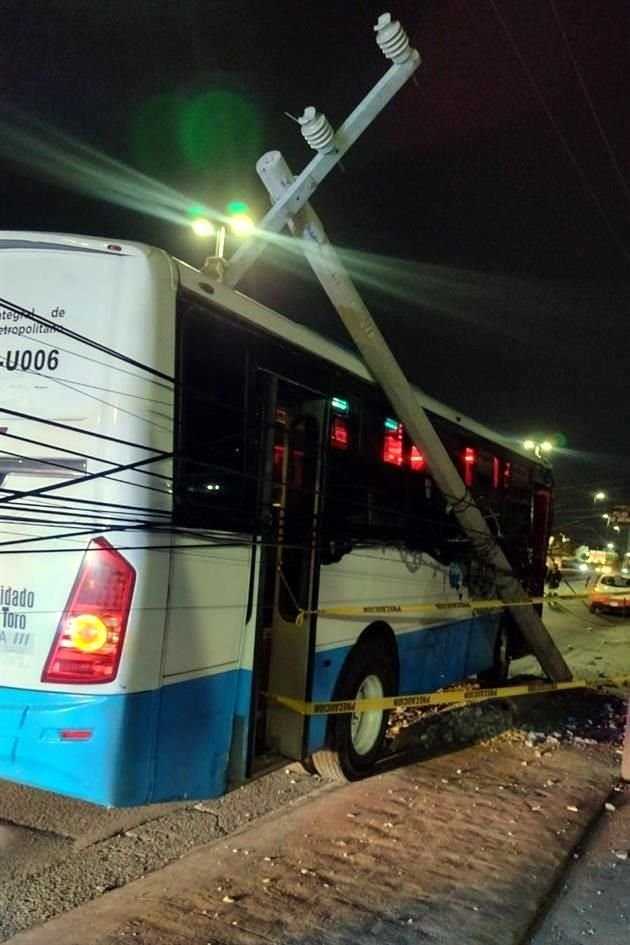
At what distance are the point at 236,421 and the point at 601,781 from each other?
14.8 ft

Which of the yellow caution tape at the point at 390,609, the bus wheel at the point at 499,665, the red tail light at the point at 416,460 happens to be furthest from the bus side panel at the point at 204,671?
the bus wheel at the point at 499,665

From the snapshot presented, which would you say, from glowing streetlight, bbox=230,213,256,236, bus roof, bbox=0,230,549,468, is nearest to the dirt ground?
bus roof, bbox=0,230,549,468

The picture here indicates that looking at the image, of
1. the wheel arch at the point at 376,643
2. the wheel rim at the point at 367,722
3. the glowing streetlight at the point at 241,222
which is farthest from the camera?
the glowing streetlight at the point at 241,222

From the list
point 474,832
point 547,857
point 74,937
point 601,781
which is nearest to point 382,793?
point 474,832

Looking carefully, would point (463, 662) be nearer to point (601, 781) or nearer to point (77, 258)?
point (601, 781)

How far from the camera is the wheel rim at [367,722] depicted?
645 cm

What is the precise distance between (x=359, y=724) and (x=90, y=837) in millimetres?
2295

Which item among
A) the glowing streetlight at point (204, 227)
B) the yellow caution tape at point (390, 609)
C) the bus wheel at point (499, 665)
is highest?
the glowing streetlight at point (204, 227)

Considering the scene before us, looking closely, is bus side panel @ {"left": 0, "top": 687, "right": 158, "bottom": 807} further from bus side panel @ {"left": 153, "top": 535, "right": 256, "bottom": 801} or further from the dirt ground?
the dirt ground

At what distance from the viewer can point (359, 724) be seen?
6535 millimetres

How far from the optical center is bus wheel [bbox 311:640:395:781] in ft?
20.0

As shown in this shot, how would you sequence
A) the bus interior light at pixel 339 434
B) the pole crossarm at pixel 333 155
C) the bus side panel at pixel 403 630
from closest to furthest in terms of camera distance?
the bus side panel at pixel 403 630
the bus interior light at pixel 339 434
the pole crossarm at pixel 333 155

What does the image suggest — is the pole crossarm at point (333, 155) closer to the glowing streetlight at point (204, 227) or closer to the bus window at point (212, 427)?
the bus window at point (212, 427)

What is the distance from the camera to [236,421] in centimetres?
473
